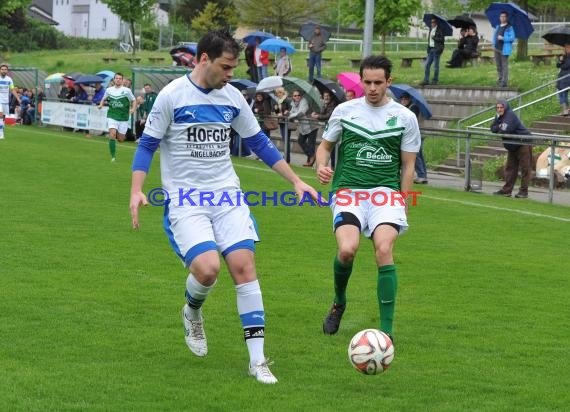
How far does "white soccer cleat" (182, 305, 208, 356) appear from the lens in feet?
24.5

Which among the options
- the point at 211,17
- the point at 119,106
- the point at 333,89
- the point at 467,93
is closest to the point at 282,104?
the point at 333,89

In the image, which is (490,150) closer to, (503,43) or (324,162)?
(503,43)

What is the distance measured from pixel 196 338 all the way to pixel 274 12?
59040 millimetres

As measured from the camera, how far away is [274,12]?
65.2 meters

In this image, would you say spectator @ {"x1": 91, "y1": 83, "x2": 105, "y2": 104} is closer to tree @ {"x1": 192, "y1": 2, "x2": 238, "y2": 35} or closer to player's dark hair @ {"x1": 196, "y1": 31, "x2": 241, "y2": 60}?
player's dark hair @ {"x1": 196, "y1": 31, "x2": 241, "y2": 60}

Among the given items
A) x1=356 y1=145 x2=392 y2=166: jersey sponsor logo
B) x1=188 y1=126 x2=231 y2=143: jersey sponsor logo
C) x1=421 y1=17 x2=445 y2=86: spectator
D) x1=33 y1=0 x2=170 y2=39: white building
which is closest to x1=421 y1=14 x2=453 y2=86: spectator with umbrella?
x1=421 y1=17 x2=445 y2=86: spectator

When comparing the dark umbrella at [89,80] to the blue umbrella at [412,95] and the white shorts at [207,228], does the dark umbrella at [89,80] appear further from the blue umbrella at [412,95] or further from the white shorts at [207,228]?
the white shorts at [207,228]

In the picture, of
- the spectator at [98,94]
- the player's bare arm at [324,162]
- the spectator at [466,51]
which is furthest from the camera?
the spectator at [98,94]

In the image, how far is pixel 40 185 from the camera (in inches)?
762

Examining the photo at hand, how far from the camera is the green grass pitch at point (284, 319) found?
6.51 meters

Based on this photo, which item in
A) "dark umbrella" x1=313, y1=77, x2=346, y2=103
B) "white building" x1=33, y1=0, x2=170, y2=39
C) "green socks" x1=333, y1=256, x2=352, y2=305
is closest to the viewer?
"green socks" x1=333, y1=256, x2=352, y2=305

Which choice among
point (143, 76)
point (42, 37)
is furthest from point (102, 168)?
point (42, 37)

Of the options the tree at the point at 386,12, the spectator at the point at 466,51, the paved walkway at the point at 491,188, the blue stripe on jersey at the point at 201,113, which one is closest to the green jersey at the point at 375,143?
the blue stripe on jersey at the point at 201,113

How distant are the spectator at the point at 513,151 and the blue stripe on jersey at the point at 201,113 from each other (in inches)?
548
